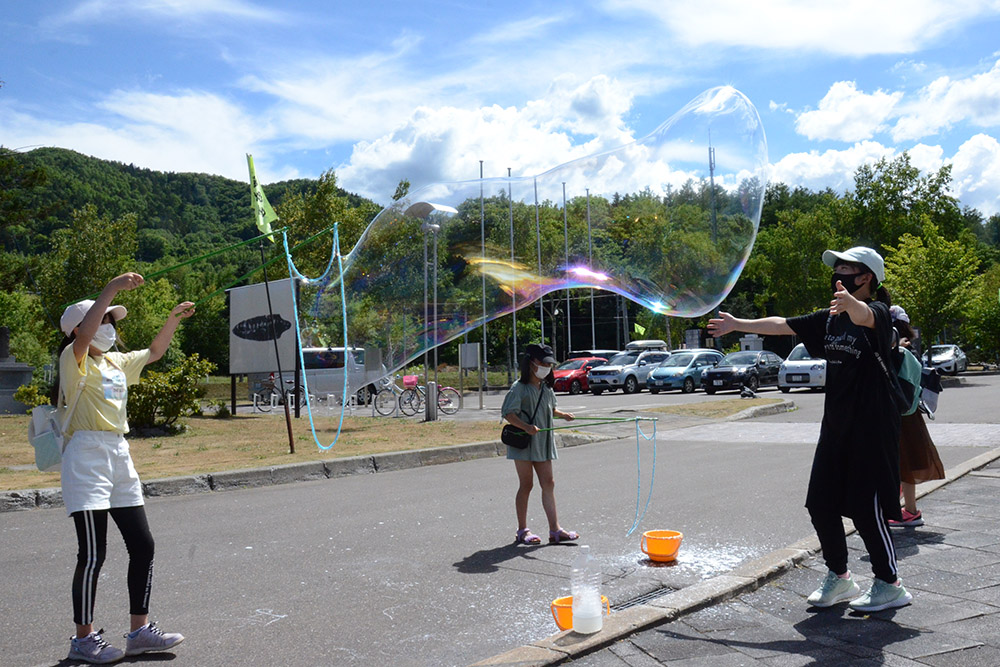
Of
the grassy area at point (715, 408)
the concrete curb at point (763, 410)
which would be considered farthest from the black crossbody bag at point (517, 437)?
the grassy area at point (715, 408)

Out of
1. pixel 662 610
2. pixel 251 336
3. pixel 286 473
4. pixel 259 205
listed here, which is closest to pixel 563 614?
pixel 662 610

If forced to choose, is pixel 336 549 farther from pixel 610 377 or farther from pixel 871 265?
pixel 610 377

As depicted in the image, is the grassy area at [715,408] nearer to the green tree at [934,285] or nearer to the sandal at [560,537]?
the sandal at [560,537]

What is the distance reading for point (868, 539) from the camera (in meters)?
4.30

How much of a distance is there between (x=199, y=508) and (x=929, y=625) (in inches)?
251

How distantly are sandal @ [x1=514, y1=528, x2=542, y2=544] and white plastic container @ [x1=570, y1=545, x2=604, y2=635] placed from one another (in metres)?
2.09

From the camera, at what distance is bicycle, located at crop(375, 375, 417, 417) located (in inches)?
784

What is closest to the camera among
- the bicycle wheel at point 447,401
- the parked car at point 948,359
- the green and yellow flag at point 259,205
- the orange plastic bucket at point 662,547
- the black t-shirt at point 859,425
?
the black t-shirt at point 859,425

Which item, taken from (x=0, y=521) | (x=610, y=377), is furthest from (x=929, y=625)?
(x=610, y=377)

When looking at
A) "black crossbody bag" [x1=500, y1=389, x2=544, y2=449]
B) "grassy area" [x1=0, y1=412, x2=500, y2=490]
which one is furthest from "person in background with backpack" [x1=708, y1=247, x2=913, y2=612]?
"grassy area" [x1=0, y1=412, x2=500, y2=490]

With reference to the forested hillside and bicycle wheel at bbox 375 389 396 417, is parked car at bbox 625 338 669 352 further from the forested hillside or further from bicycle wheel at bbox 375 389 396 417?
bicycle wheel at bbox 375 389 396 417

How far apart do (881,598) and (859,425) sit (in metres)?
0.92

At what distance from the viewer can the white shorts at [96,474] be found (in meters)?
3.83

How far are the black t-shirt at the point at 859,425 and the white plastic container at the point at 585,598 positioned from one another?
4.20ft
